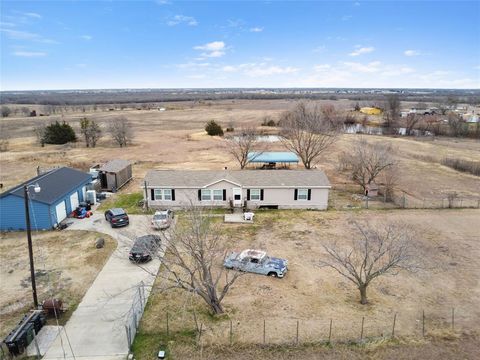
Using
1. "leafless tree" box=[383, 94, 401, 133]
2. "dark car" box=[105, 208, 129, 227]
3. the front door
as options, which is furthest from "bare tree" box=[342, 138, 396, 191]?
"leafless tree" box=[383, 94, 401, 133]

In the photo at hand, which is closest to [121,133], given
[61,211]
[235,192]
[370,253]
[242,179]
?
[61,211]

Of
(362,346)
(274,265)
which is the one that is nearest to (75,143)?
(274,265)

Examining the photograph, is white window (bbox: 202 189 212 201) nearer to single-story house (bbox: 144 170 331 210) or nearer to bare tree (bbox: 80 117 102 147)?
single-story house (bbox: 144 170 331 210)

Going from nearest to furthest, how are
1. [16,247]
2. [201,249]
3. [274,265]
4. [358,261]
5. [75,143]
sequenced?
[201,249], [274,265], [358,261], [16,247], [75,143]

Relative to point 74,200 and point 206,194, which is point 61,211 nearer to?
point 74,200

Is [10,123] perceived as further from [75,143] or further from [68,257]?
[68,257]

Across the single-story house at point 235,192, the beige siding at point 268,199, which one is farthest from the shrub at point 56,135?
the beige siding at point 268,199
